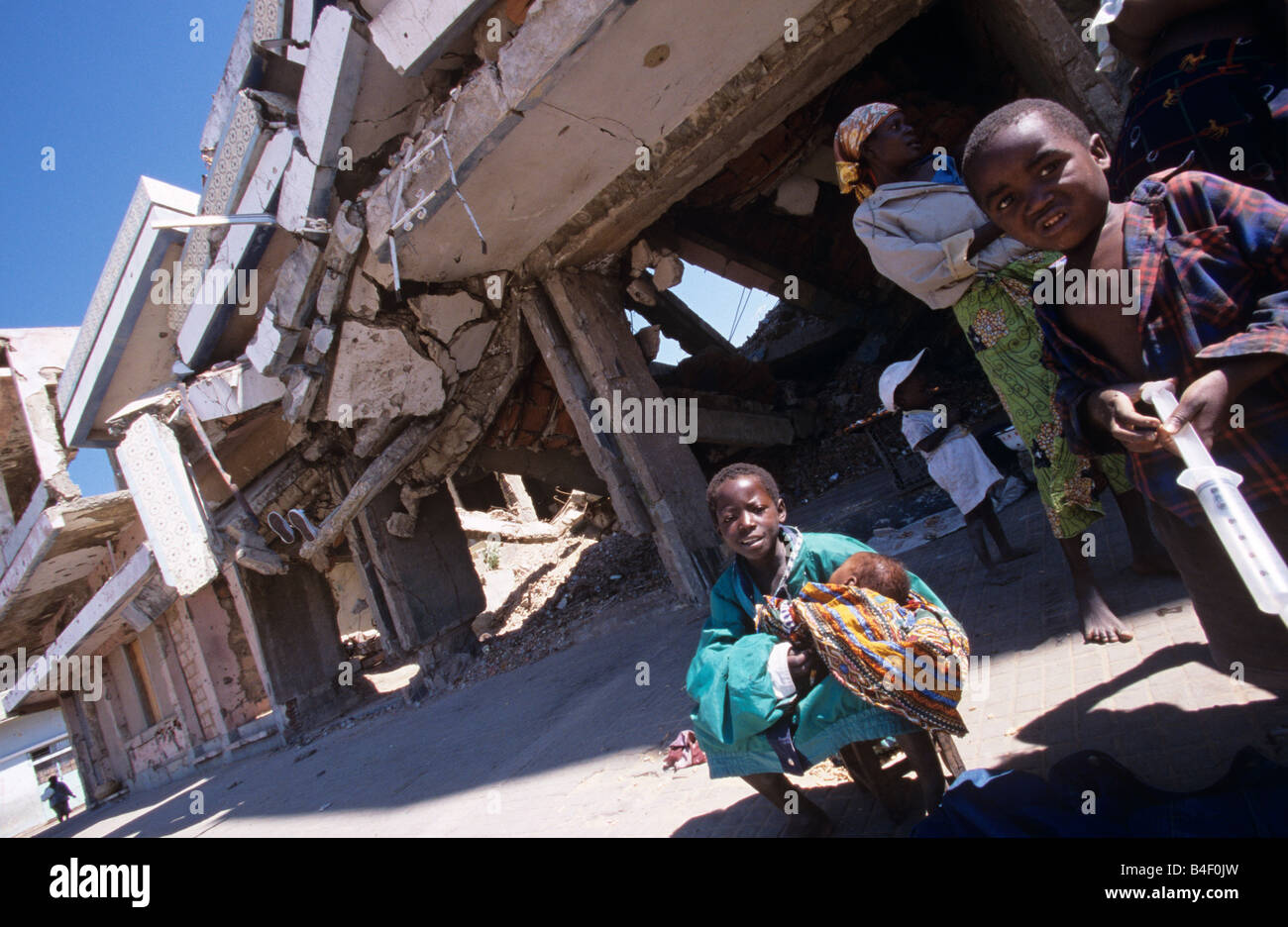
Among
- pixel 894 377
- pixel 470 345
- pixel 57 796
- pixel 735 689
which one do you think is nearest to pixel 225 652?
pixel 470 345

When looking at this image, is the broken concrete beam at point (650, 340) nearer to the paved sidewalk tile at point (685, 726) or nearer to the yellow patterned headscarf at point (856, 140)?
the paved sidewalk tile at point (685, 726)

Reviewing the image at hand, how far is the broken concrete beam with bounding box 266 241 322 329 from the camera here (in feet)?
17.4

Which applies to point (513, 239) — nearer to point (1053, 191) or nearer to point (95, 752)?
point (1053, 191)

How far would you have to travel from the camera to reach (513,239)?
5.39 m

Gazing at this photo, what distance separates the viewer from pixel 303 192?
4.99 metres

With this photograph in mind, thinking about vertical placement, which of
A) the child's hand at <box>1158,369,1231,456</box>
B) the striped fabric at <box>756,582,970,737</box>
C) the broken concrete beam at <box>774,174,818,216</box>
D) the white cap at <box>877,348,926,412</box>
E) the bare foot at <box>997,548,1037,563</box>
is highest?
the broken concrete beam at <box>774,174,818,216</box>

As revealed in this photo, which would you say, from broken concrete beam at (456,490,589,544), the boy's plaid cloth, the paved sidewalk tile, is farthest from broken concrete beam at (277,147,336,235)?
broken concrete beam at (456,490,589,544)

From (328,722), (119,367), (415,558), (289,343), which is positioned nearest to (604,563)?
(415,558)

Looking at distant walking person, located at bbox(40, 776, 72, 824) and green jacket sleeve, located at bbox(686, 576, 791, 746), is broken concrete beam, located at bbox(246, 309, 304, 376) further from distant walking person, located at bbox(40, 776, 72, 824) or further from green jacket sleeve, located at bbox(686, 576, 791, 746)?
distant walking person, located at bbox(40, 776, 72, 824)

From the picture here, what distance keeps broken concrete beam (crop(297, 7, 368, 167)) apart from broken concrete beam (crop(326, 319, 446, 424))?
1282mm

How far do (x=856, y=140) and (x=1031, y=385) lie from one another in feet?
3.81

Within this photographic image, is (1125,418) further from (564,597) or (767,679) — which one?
(564,597)

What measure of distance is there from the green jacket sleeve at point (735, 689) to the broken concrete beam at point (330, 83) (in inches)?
168

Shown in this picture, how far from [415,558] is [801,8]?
5792mm
